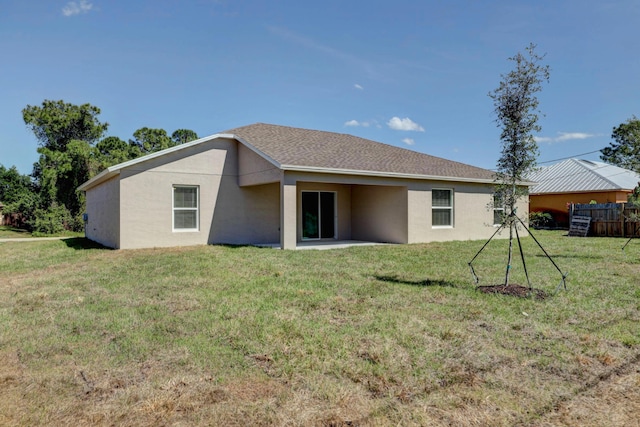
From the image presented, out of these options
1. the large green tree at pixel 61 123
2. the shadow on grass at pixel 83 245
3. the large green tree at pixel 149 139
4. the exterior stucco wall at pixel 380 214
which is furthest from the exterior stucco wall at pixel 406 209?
the large green tree at pixel 149 139

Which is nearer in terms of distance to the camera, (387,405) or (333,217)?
(387,405)

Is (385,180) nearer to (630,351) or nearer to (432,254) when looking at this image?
(432,254)

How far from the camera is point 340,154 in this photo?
51.9 ft

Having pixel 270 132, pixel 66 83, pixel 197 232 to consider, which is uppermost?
pixel 66 83

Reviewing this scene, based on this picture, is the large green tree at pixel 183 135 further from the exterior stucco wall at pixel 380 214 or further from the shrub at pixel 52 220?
the exterior stucco wall at pixel 380 214

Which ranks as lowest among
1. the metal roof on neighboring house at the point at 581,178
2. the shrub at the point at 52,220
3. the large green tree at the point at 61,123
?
the shrub at the point at 52,220

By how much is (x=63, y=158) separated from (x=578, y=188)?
32457 mm

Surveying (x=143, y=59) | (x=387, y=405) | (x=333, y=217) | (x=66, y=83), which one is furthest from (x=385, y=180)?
(x=66, y=83)

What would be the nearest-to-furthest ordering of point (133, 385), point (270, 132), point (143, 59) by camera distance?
point (133, 385) → point (143, 59) → point (270, 132)

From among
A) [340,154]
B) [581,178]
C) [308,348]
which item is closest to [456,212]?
[340,154]

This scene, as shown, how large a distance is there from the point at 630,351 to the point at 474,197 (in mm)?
13571

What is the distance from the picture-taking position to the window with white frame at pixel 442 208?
16.3 m

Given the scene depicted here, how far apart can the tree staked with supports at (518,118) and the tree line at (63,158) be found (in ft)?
83.3

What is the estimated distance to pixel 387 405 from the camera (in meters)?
3.21
